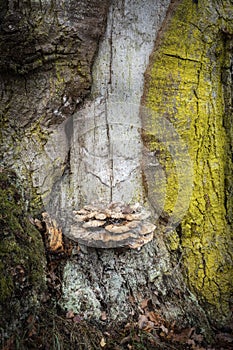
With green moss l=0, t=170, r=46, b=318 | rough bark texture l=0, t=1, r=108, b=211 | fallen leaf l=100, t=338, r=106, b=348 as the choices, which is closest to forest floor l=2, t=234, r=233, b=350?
fallen leaf l=100, t=338, r=106, b=348

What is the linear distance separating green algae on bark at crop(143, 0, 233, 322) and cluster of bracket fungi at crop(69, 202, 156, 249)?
15.4 inches

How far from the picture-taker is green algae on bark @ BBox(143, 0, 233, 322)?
103 inches

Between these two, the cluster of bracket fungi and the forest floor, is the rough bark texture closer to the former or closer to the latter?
the cluster of bracket fungi

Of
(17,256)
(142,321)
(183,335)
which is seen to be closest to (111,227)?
(17,256)

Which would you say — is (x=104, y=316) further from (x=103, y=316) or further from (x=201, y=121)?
(x=201, y=121)

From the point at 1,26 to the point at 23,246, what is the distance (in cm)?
136

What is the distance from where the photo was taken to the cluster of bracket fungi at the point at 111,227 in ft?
7.63

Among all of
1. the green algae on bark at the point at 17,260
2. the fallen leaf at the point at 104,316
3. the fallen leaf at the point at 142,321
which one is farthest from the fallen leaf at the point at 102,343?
the green algae on bark at the point at 17,260

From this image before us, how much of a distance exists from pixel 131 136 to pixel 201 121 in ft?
1.73

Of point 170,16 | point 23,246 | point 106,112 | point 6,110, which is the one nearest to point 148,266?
point 23,246

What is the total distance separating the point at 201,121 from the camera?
107 inches

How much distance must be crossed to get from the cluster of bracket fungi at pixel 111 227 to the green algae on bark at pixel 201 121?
0.39 m

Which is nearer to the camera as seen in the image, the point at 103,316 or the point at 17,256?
the point at 17,256

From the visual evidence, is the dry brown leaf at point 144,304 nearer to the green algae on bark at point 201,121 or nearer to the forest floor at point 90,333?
the forest floor at point 90,333
